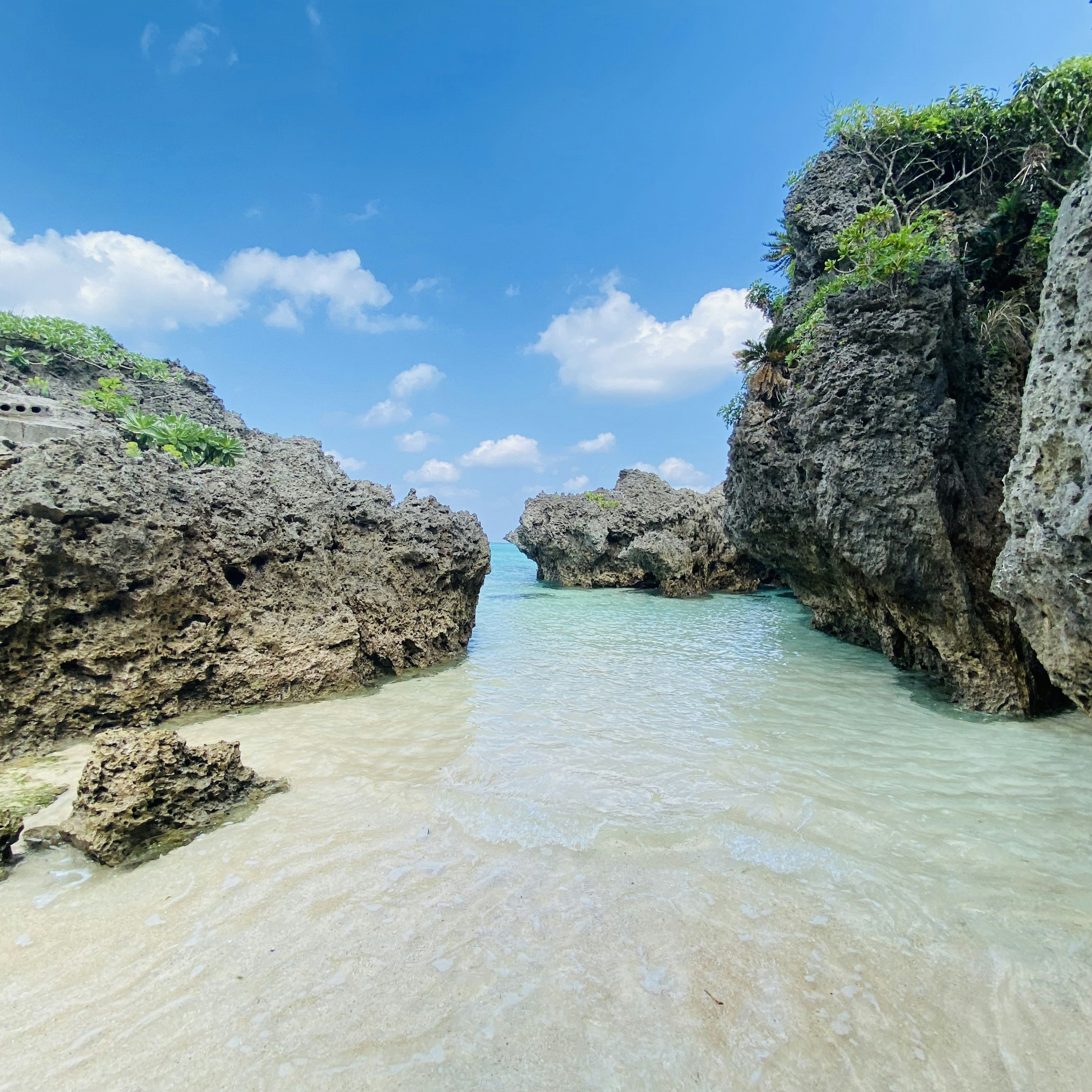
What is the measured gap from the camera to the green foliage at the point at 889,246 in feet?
22.8

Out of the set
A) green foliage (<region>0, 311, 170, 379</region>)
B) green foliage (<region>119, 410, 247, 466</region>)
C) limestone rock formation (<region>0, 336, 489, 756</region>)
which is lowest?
limestone rock formation (<region>0, 336, 489, 756</region>)

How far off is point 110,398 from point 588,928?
18989 mm

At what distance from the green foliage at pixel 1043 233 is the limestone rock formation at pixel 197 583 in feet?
28.9

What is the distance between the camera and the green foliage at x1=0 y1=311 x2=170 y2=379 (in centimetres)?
1739

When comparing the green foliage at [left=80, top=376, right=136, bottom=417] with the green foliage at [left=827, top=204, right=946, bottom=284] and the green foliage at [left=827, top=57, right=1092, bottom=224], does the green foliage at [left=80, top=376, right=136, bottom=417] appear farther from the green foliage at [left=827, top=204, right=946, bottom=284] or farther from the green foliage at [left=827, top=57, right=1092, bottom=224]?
the green foliage at [left=827, top=57, right=1092, bottom=224]

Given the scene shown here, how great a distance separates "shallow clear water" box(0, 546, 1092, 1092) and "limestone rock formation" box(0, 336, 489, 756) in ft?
5.92

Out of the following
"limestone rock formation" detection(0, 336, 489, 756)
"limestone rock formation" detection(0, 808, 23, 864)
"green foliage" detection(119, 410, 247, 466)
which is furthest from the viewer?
"green foliage" detection(119, 410, 247, 466)

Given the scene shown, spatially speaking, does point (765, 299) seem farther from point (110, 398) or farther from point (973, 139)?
point (110, 398)

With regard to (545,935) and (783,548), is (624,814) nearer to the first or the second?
(545,935)

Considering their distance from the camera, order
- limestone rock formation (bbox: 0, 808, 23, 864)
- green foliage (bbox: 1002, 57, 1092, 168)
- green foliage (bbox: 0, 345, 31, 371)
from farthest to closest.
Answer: green foliage (bbox: 0, 345, 31, 371)
green foliage (bbox: 1002, 57, 1092, 168)
limestone rock formation (bbox: 0, 808, 23, 864)

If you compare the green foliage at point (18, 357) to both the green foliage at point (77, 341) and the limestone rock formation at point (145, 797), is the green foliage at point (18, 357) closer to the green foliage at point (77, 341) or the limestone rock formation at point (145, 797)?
the green foliage at point (77, 341)

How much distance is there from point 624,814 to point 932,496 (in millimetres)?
5170

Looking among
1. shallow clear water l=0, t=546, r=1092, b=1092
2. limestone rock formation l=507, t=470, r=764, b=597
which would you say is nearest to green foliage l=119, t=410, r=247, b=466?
shallow clear water l=0, t=546, r=1092, b=1092

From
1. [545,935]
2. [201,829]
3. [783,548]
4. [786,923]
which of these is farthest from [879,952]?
[783,548]
